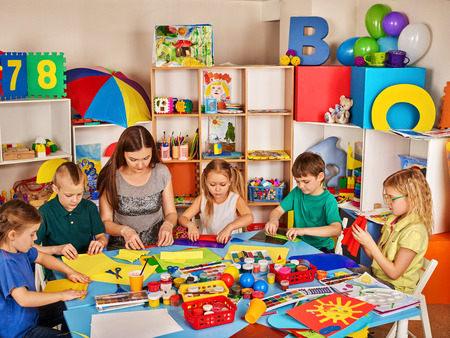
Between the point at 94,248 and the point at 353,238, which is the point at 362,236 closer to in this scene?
the point at 353,238

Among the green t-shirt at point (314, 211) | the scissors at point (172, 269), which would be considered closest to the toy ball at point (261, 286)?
the scissors at point (172, 269)

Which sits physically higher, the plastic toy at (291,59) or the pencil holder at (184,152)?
the plastic toy at (291,59)

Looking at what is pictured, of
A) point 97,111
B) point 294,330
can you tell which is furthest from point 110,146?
point 294,330

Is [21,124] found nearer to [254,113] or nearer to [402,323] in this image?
[254,113]

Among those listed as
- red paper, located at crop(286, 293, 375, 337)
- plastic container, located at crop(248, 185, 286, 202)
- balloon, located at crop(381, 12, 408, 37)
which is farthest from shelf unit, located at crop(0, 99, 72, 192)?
red paper, located at crop(286, 293, 375, 337)

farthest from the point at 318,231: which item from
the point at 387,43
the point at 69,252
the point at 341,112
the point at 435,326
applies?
the point at 387,43

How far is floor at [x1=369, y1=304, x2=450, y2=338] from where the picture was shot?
3.16 m

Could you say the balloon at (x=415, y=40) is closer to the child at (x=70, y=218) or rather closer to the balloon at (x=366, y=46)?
the balloon at (x=366, y=46)

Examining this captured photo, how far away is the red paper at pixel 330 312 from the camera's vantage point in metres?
1.81

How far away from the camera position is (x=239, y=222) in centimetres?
303

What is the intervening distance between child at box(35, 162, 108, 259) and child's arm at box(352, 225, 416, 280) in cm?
123

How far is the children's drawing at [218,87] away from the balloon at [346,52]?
0.98 meters

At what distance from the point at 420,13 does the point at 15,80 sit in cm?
297

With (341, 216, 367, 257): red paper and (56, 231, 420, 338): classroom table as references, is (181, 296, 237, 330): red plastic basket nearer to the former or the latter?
(56, 231, 420, 338): classroom table
